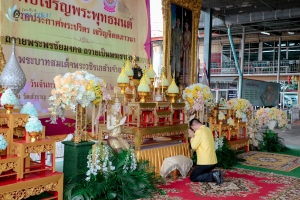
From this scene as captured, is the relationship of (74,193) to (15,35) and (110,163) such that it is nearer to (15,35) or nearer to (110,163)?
(110,163)

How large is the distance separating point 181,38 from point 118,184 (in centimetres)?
459

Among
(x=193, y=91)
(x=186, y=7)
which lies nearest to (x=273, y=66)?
(x=186, y=7)

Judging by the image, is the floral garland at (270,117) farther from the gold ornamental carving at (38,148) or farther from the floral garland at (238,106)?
the gold ornamental carving at (38,148)

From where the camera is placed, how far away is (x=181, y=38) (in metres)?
7.38

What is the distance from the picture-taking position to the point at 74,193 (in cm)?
321

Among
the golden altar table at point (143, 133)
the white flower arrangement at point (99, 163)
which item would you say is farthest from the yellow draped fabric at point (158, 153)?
the white flower arrangement at point (99, 163)

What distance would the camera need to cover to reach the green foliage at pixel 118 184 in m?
3.23

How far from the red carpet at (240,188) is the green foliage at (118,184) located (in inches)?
8.1

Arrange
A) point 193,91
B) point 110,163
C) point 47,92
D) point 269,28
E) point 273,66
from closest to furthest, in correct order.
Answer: point 110,163 → point 47,92 → point 193,91 → point 269,28 → point 273,66

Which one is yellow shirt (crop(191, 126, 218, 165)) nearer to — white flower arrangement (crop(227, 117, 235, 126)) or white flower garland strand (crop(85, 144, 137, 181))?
white flower garland strand (crop(85, 144, 137, 181))

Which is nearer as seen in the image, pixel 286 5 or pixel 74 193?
pixel 74 193

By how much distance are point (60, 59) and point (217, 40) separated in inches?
679

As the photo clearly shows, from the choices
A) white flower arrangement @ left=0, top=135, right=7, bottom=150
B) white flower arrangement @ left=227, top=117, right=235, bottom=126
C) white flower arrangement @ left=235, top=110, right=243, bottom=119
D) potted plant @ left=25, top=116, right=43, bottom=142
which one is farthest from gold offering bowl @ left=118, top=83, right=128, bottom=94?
white flower arrangement @ left=235, top=110, right=243, bottom=119

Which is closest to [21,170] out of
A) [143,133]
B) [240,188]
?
[143,133]
